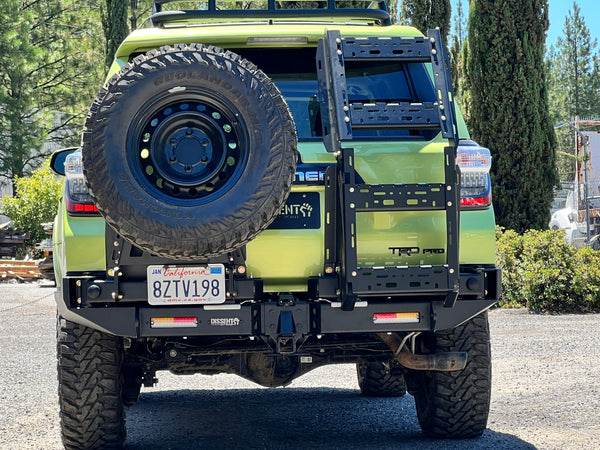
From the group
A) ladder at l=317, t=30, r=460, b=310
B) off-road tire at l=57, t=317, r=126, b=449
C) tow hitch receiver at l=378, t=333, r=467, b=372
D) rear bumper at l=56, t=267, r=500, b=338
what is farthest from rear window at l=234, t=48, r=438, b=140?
off-road tire at l=57, t=317, r=126, b=449

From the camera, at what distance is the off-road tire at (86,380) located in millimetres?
4801

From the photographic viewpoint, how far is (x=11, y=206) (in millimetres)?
25344

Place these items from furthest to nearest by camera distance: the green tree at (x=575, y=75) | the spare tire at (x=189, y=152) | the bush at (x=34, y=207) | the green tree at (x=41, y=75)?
the green tree at (x=575, y=75) < the green tree at (x=41, y=75) < the bush at (x=34, y=207) < the spare tire at (x=189, y=152)

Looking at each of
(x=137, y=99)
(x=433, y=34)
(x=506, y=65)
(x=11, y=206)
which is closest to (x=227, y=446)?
(x=137, y=99)

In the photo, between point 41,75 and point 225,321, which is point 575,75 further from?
point 225,321

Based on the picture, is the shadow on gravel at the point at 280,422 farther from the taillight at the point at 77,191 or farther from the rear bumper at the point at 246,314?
the taillight at the point at 77,191

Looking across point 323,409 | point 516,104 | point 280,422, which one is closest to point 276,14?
point 280,422

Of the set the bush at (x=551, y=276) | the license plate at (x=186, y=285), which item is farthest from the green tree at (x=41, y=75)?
the license plate at (x=186, y=285)

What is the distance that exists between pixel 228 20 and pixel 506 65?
11098 mm

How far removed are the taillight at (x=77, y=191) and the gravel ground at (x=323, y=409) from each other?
162cm

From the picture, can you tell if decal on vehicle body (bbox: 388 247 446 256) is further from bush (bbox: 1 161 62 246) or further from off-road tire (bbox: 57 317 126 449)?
bush (bbox: 1 161 62 246)

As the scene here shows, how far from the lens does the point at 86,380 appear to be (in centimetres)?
480

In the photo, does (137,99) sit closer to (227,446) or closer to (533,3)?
(227,446)

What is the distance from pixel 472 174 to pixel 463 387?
1210 mm
